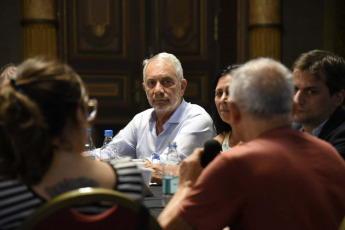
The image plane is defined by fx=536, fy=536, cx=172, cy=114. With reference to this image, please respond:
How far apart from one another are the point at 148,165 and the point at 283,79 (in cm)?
119

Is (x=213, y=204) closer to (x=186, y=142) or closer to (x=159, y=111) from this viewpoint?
(x=186, y=142)

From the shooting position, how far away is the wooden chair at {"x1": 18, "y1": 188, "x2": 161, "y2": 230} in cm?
105

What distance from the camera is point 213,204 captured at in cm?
132

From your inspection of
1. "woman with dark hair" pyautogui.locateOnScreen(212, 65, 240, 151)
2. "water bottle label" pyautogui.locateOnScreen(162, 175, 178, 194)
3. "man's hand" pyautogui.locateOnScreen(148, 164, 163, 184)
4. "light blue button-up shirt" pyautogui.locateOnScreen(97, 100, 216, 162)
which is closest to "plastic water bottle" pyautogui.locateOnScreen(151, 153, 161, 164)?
"light blue button-up shirt" pyautogui.locateOnScreen(97, 100, 216, 162)

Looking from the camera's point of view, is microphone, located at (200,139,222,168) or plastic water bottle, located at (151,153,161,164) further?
plastic water bottle, located at (151,153,161,164)

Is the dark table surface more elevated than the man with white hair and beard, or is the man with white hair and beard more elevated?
the man with white hair and beard

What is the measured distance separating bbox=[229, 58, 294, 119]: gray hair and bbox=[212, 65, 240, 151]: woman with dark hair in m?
1.17

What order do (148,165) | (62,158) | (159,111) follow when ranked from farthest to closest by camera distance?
1. (159,111)
2. (148,165)
3. (62,158)

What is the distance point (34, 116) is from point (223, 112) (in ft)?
5.16

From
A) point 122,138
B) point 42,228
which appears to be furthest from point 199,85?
point 42,228

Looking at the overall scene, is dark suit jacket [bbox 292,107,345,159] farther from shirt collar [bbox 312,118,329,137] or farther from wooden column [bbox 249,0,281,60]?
wooden column [bbox 249,0,281,60]

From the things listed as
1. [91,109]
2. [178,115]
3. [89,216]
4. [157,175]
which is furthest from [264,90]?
[178,115]

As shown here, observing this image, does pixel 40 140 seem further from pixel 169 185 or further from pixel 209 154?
pixel 169 185

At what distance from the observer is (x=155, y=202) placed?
1.95 metres
